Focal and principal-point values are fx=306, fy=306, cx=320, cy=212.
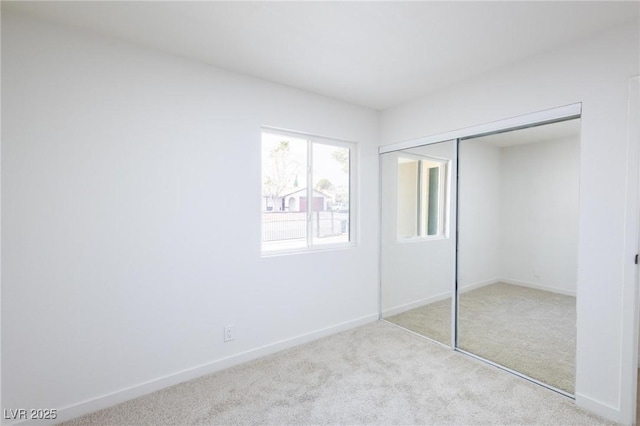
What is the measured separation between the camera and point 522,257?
2.65m

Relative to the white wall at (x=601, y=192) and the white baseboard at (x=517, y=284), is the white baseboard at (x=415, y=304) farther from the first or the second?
the white wall at (x=601, y=192)

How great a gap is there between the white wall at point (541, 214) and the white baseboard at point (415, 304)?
60cm

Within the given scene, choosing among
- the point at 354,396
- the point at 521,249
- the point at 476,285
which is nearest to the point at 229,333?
the point at 354,396

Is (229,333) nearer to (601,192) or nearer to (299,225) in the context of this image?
(299,225)

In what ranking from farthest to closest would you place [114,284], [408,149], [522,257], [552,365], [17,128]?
[408,149]
[522,257]
[552,365]
[114,284]
[17,128]

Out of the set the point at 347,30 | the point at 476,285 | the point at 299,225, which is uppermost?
the point at 347,30

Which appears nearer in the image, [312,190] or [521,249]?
[521,249]

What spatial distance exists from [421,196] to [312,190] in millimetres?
1202

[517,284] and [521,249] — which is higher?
[521,249]

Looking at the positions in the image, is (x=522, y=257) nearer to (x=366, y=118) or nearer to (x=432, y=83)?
(x=432, y=83)

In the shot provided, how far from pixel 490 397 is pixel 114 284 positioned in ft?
9.18

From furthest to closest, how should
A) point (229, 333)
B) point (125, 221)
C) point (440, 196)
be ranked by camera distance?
point (440, 196)
point (229, 333)
point (125, 221)

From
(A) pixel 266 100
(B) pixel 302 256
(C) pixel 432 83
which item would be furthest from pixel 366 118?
(B) pixel 302 256

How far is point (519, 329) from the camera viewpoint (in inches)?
105
